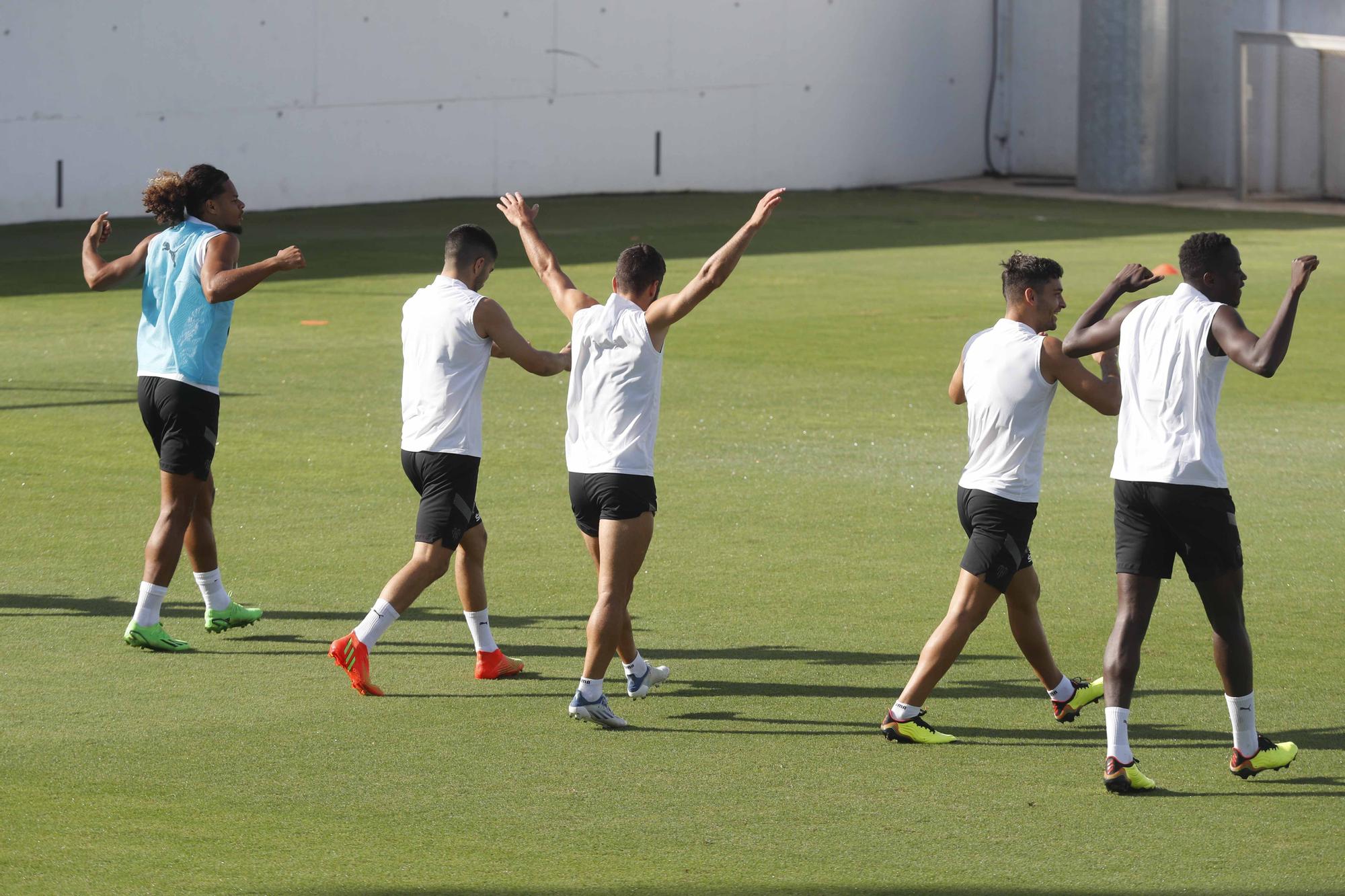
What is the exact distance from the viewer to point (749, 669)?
26.2 feet

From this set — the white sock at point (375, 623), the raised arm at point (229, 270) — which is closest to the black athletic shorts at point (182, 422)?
the raised arm at point (229, 270)

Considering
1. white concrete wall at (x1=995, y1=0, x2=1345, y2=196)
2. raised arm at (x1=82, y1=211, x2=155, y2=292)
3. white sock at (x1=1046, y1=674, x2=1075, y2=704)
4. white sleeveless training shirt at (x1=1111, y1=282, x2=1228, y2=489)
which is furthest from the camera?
white concrete wall at (x1=995, y1=0, x2=1345, y2=196)

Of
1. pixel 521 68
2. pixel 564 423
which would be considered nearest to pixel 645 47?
pixel 521 68

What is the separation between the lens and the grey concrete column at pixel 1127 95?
3597 cm

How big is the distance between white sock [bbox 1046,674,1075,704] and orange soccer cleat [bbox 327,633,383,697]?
2746mm

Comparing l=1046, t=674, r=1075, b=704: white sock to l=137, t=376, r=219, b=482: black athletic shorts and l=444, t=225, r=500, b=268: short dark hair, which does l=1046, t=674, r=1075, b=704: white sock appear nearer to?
l=444, t=225, r=500, b=268: short dark hair

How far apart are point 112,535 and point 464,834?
518cm

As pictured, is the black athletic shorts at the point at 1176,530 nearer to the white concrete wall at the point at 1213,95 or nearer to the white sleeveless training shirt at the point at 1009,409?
the white sleeveless training shirt at the point at 1009,409

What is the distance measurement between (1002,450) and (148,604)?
3.82m

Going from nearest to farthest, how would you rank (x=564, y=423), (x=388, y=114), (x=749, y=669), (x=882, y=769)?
(x=882, y=769)
(x=749, y=669)
(x=564, y=423)
(x=388, y=114)

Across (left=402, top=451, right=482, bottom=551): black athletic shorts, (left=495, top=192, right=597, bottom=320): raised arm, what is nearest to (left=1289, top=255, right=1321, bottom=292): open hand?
(left=495, top=192, right=597, bottom=320): raised arm

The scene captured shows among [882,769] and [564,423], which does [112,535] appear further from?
[882,769]

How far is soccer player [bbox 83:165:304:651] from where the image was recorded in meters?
8.12

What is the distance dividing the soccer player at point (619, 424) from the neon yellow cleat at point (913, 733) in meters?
1.04
